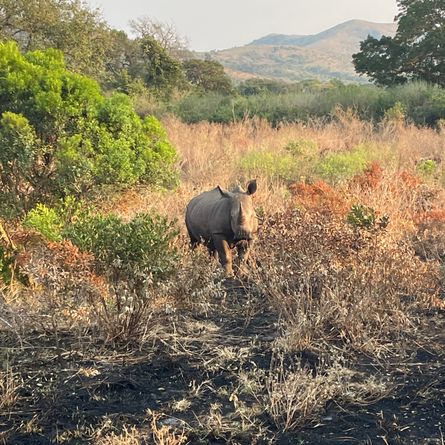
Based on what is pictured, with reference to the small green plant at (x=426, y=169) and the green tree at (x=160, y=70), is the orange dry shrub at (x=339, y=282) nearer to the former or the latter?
the small green plant at (x=426, y=169)

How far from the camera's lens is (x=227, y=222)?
5.89 metres

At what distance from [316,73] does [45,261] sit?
18127cm

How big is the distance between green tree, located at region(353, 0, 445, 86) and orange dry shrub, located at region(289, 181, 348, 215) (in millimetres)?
20531

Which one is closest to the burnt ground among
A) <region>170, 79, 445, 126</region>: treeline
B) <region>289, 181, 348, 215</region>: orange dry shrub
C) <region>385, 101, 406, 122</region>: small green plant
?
<region>289, 181, 348, 215</region>: orange dry shrub

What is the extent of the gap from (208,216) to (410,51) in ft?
76.6

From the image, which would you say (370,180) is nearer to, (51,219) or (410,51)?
(51,219)

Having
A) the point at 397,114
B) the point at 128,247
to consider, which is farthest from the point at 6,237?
the point at 397,114

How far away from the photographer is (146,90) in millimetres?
28266

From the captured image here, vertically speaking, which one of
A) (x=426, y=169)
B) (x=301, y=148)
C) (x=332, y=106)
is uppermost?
(x=332, y=106)

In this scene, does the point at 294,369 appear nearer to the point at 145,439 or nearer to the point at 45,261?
the point at 145,439

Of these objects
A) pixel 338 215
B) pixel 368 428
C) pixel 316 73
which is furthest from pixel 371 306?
pixel 316 73

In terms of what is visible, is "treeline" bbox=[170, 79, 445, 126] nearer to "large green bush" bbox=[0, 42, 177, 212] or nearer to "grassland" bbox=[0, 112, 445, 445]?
"large green bush" bbox=[0, 42, 177, 212]

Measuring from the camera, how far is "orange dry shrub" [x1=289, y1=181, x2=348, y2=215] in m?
6.58

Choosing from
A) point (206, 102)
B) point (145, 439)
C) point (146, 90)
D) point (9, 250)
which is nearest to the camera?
point (145, 439)
